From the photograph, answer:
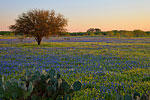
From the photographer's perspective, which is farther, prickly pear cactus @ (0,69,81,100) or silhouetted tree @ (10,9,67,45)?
silhouetted tree @ (10,9,67,45)

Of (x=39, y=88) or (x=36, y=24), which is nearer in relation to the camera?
(x=39, y=88)

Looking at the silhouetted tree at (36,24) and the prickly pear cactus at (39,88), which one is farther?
the silhouetted tree at (36,24)

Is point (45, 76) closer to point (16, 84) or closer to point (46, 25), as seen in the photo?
point (16, 84)

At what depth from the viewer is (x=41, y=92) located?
360cm

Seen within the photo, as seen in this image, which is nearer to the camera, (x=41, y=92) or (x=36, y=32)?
(x=41, y=92)

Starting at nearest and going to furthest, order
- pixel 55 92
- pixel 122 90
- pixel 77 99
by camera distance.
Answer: pixel 55 92
pixel 77 99
pixel 122 90

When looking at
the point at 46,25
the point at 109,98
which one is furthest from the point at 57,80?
the point at 46,25

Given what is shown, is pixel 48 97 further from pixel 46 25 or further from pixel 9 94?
pixel 46 25

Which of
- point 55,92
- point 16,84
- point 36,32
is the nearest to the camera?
point 16,84

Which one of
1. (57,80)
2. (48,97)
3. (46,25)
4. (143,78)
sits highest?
(46,25)

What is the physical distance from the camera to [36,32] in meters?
28.3

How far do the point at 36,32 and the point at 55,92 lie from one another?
26.0 metres

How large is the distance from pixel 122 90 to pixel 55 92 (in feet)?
10.3

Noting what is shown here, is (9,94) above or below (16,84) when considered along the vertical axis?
below
